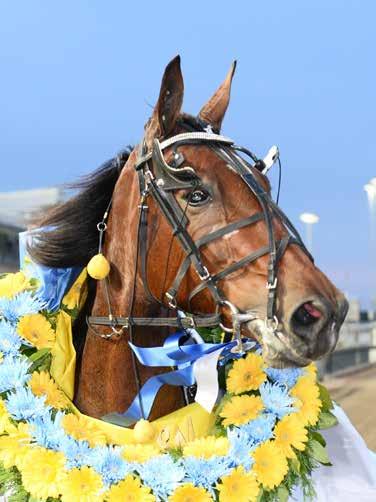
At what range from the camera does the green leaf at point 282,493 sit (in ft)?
8.23

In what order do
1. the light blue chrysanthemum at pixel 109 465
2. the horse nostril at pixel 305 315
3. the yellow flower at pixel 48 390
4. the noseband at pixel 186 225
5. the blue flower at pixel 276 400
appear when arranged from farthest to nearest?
1. the blue flower at pixel 276 400
2. the yellow flower at pixel 48 390
3. the light blue chrysanthemum at pixel 109 465
4. the noseband at pixel 186 225
5. the horse nostril at pixel 305 315

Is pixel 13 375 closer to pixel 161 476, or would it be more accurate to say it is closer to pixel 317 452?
pixel 161 476

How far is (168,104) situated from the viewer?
231cm

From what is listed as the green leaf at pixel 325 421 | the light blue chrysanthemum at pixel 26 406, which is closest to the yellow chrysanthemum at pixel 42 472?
the light blue chrysanthemum at pixel 26 406

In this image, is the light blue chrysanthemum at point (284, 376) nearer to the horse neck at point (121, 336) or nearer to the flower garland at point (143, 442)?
the flower garland at point (143, 442)

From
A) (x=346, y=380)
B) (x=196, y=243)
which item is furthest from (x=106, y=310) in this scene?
(x=346, y=380)

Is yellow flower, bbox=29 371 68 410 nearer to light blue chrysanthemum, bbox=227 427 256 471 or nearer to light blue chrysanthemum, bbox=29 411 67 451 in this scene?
light blue chrysanthemum, bbox=29 411 67 451

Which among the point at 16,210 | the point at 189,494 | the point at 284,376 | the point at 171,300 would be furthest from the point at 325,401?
the point at 16,210

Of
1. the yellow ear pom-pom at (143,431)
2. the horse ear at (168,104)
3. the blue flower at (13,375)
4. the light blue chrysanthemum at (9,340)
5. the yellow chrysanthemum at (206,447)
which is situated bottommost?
the yellow chrysanthemum at (206,447)

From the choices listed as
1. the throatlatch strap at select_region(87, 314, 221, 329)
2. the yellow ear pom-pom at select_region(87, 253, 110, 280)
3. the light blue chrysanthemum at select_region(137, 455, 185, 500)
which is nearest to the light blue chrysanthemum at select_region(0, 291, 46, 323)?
the throatlatch strap at select_region(87, 314, 221, 329)

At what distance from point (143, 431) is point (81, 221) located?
0.86m

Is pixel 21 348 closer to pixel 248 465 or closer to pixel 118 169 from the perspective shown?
pixel 118 169

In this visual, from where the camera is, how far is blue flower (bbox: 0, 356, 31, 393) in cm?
258

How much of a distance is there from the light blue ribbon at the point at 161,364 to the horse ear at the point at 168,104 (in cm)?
76
